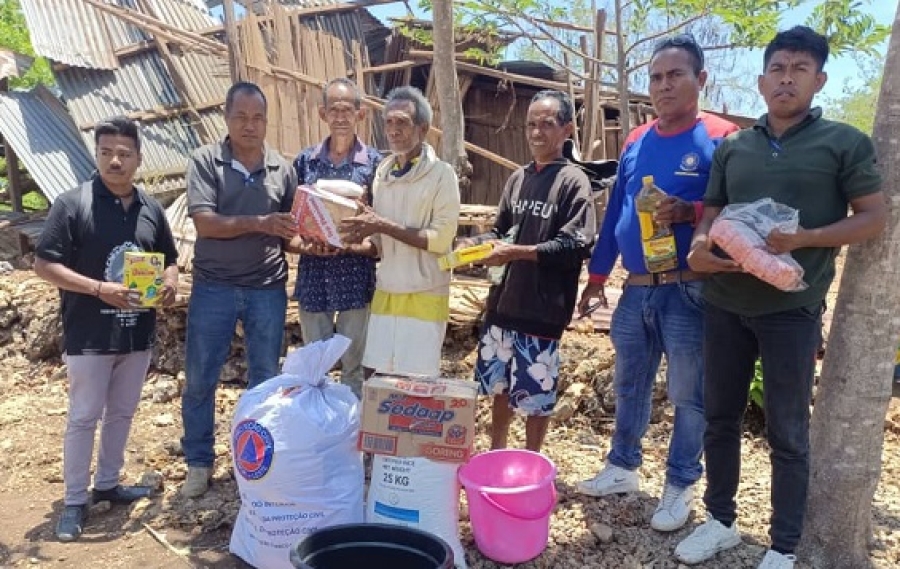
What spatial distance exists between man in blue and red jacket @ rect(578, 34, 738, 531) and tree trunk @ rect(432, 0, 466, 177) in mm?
1941

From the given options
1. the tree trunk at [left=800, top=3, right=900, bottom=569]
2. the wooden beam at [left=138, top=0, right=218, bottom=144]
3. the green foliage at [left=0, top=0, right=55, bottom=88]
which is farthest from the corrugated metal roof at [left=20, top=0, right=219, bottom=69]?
the tree trunk at [left=800, top=3, right=900, bottom=569]

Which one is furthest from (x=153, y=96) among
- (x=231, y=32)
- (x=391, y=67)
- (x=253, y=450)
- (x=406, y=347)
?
(x=253, y=450)

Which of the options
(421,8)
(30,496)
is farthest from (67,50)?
(30,496)

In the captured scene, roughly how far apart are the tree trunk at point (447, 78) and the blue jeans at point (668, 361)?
2099 millimetres

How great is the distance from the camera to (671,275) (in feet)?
10.1

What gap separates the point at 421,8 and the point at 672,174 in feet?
16.3

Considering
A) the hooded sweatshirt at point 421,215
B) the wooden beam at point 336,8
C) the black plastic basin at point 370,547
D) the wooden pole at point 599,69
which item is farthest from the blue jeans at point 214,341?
the wooden beam at point 336,8

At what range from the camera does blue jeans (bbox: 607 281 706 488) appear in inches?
121

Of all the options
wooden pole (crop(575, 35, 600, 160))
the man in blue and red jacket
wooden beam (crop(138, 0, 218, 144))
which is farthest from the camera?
wooden beam (crop(138, 0, 218, 144))

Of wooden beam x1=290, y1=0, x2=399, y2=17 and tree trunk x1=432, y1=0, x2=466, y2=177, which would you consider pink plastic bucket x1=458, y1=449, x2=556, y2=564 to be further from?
wooden beam x1=290, y1=0, x2=399, y2=17

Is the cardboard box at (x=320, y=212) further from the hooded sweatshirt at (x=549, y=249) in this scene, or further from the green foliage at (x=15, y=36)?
the green foliage at (x=15, y=36)

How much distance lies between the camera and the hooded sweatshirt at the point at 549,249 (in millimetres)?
3279

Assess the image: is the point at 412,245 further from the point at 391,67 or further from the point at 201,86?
the point at 201,86

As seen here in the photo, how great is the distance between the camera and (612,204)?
3408 mm
